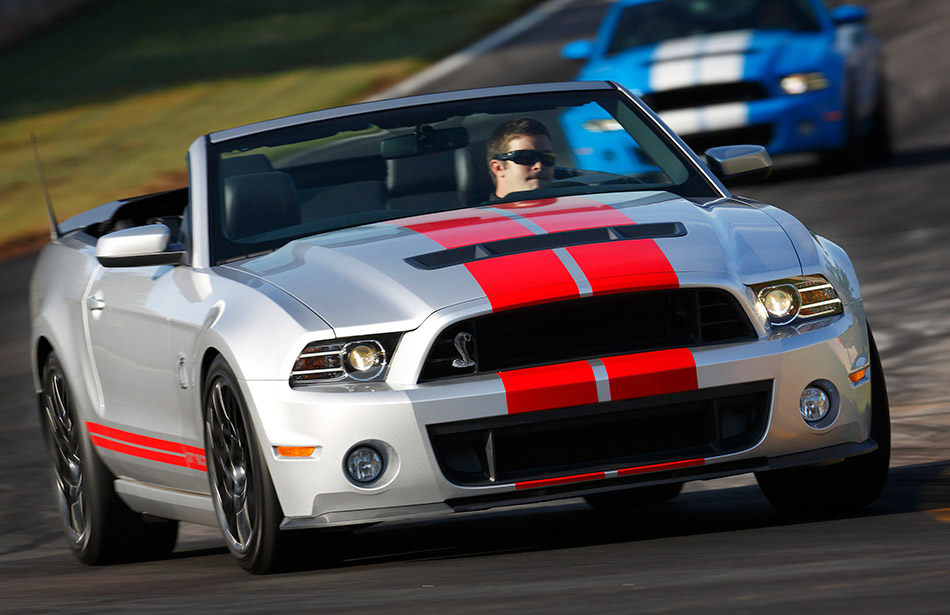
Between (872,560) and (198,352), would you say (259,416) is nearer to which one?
(198,352)

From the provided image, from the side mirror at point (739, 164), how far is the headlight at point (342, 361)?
6.33 feet

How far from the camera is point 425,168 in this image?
261 inches

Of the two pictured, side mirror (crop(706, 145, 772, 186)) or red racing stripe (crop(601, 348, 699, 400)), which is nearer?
red racing stripe (crop(601, 348, 699, 400))

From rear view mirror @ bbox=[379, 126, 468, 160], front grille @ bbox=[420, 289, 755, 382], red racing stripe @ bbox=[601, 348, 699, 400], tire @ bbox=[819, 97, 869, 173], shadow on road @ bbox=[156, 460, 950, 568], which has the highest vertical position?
rear view mirror @ bbox=[379, 126, 468, 160]

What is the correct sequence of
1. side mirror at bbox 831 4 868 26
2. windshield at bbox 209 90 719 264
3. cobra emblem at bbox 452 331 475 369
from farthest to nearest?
side mirror at bbox 831 4 868 26, windshield at bbox 209 90 719 264, cobra emblem at bbox 452 331 475 369

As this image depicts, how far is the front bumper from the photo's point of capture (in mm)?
5289

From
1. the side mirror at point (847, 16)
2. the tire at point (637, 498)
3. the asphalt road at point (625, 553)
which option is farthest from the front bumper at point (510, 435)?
the side mirror at point (847, 16)

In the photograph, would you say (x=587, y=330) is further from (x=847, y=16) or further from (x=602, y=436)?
(x=847, y=16)

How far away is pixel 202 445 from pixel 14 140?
1608cm

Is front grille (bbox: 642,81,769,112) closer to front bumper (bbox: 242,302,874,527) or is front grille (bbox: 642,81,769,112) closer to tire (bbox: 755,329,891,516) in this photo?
tire (bbox: 755,329,891,516)

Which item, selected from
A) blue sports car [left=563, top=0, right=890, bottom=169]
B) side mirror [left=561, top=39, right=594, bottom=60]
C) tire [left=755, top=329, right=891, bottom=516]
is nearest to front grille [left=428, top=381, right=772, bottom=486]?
tire [left=755, top=329, right=891, bottom=516]

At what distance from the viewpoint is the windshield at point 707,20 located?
50.2 feet

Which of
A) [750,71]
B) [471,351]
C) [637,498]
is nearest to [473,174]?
[471,351]

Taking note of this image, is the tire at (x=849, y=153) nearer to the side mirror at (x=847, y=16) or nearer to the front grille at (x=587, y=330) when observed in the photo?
the side mirror at (x=847, y=16)
